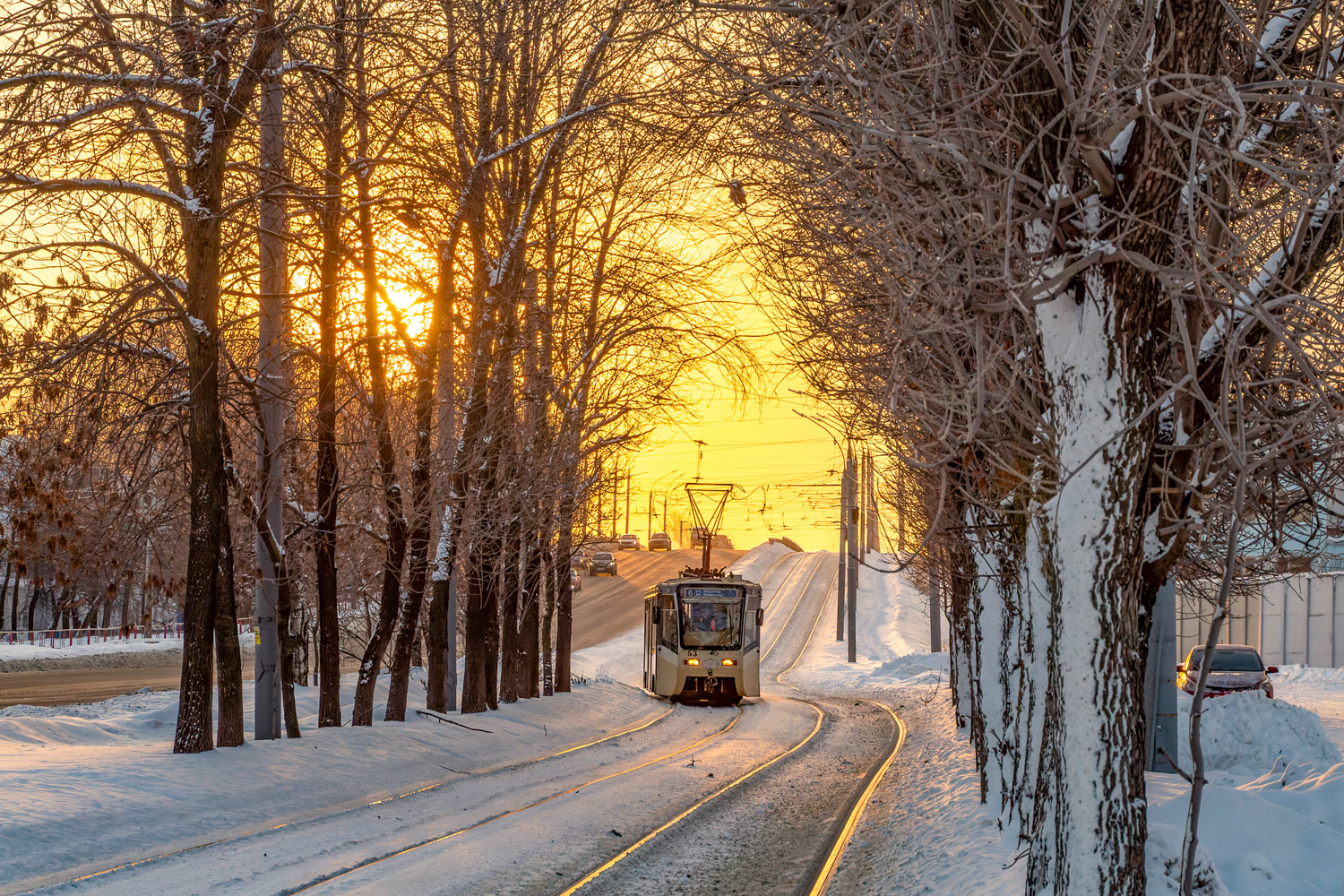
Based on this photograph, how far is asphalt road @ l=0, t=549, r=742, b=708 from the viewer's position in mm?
32625

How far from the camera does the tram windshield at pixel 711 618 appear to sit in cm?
3100

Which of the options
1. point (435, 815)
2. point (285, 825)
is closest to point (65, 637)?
point (435, 815)

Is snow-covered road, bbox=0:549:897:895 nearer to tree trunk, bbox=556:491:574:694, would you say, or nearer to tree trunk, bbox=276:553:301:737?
tree trunk, bbox=276:553:301:737

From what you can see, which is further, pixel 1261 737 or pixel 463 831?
pixel 1261 737

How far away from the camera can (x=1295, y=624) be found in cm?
4238

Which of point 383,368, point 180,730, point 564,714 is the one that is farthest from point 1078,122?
point 564,714

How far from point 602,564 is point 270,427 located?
71.8 metres

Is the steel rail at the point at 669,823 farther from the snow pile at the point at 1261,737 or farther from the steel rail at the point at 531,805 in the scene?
the snow pile at the point at 1261,737

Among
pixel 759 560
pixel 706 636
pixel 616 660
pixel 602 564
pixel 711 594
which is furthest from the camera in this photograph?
pixel 759 560

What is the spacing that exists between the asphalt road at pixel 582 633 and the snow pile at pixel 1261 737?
20.9 m

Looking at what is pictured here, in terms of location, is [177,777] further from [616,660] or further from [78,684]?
[616,660]

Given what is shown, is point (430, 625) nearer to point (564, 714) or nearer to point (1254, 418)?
point (564, 714)

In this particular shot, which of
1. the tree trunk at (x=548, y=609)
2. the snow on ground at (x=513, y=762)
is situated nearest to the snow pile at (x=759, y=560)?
the tree trunk at (x=548, y=609)

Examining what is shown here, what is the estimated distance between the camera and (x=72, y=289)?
1340cm
